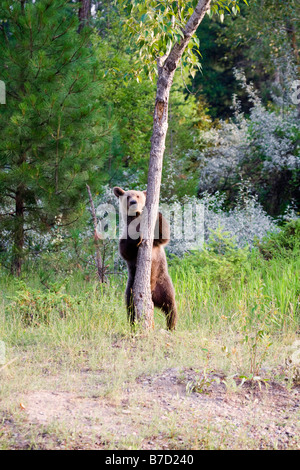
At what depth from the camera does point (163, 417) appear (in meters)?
3.44

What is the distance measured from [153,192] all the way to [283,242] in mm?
4236

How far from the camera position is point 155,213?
17.1 feet

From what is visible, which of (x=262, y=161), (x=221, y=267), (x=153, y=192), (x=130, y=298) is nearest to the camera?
Result: (x=153, y=192)

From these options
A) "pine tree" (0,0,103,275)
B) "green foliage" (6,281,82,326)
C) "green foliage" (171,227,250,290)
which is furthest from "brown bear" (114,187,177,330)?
"pine tree" (0,0,103,275)

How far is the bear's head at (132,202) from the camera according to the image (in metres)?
5.51

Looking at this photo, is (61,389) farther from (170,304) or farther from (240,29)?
(240,29)

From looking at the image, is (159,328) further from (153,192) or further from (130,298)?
(153,192)

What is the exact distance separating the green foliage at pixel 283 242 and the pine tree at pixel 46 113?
3.04m

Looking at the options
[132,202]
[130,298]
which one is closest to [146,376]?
[130,298]

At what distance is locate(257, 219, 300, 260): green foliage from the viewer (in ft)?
27.9

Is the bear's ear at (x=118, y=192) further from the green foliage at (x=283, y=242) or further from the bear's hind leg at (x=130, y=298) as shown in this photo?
the green foliage at (x=283, y=242)

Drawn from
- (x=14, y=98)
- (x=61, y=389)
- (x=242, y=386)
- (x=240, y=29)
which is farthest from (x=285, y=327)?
(x=240, y=29)

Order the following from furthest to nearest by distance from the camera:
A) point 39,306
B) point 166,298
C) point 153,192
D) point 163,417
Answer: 1. point 39,306
2. point 166,298
3. point 153,192
4. point 163,417

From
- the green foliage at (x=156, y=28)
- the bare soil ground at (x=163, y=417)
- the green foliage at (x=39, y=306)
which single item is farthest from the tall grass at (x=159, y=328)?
the green foliage at (x=156, y=28)
